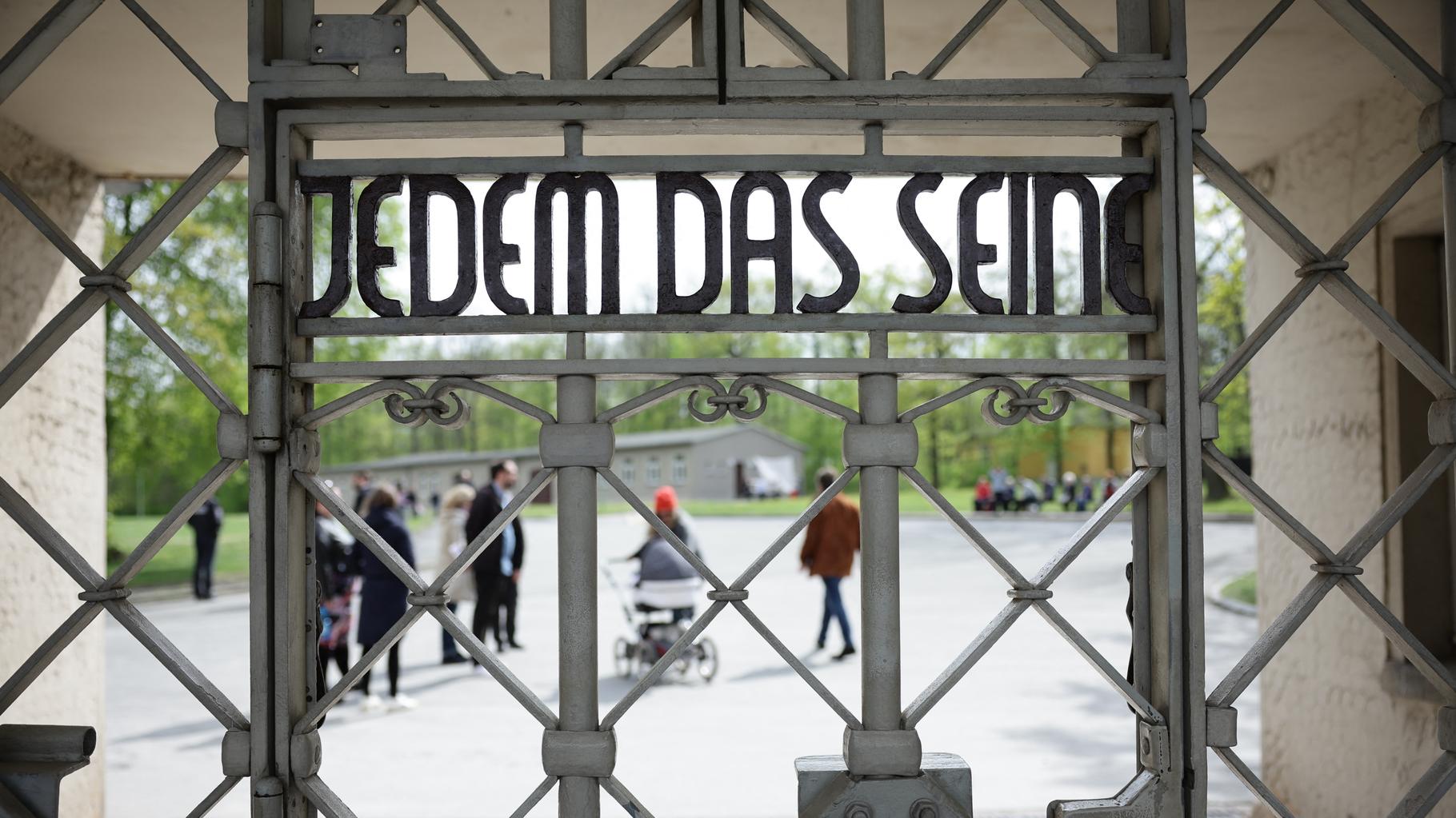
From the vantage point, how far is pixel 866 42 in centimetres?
248

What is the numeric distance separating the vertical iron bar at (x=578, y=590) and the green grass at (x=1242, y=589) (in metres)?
12.2

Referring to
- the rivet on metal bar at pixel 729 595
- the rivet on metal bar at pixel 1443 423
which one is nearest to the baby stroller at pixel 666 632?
the rivet on metal bar at pixel 729 595

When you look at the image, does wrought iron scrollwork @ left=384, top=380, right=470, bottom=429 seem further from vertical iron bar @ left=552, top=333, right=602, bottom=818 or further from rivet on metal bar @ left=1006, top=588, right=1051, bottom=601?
rivet on metal bar @ left=1006, top=588, right=1051, bottom=601

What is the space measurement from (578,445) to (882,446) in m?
0.67

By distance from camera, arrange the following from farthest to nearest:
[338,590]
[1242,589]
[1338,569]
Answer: [1242,589] < [338,590] < [1338,569]

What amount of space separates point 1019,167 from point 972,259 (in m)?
0.24

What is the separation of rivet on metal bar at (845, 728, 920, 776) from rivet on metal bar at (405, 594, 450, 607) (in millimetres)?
933

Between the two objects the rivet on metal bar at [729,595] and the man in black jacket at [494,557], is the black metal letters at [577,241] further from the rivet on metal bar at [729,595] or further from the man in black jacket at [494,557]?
the man in black jacket at [494,557]

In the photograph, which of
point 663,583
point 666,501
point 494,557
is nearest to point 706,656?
point 663,583

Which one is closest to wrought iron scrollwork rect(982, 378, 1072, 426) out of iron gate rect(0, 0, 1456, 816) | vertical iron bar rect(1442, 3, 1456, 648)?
iron gate rect(0, 0, 1456, 816)

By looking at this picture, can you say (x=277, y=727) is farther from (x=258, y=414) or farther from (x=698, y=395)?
(x=698, y=395)

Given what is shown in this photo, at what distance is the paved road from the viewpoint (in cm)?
556

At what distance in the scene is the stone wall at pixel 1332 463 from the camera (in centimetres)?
418

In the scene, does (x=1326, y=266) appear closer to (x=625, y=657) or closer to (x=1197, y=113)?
(x=1197, y=113)
